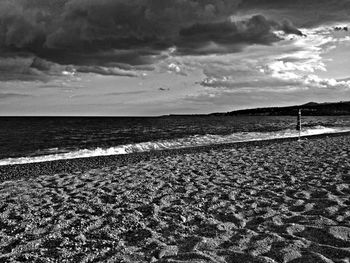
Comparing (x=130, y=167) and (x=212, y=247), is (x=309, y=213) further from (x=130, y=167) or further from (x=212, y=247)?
(x=130, y=167)

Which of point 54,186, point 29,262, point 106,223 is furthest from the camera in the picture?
point 54,186

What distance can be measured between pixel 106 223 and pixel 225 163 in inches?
314

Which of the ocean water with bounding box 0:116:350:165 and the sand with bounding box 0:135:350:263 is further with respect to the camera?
the ocean water with bounding box 0:116:350:165

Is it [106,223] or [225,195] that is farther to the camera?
[225,195]

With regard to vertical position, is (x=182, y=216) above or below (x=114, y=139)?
above

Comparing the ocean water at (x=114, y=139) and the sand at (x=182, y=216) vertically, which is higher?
the sand at (x=182, y=216)

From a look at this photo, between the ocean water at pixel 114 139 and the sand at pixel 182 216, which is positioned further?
the ocean water at pixel 114 139

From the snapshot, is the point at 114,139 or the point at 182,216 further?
the point at 114,139

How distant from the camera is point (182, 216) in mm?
7207

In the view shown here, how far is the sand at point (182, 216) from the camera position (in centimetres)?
551

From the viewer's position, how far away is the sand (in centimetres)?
551

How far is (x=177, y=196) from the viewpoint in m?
8.84

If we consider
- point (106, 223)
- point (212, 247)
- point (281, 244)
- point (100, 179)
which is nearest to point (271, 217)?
point (281, 244)

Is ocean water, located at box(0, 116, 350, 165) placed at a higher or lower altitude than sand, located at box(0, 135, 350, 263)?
lower
